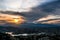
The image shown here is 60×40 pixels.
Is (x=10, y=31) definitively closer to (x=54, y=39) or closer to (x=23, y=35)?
(x=23, y=35)

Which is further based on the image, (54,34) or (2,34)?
(54,34)

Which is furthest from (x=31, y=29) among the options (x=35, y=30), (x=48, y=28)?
(x=48, y=28)

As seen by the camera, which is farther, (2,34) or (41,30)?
(41,30)

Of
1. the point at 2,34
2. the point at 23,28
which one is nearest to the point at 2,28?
the point at 2,34

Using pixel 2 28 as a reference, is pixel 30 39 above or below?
below

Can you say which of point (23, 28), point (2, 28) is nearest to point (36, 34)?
point (23, 28)

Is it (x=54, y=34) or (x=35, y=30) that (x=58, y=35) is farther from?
(x=35, y=30)

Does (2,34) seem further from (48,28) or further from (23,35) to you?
(48,28)
